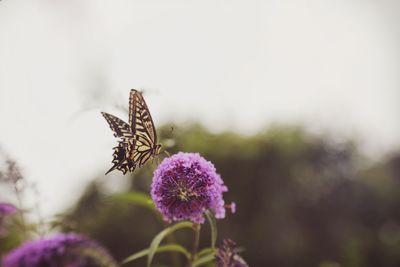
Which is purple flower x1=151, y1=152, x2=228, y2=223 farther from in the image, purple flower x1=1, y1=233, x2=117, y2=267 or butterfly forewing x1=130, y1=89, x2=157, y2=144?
butterfly forewing x1=130, y1=89, x2=157, y2=144

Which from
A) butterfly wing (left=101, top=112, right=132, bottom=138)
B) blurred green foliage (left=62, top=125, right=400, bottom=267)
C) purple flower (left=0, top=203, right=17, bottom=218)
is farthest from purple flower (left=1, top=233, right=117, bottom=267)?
blurred green foliage (left=62, top=125, right=400, bottom=267)

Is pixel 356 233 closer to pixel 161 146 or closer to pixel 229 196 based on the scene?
pixel 229 196

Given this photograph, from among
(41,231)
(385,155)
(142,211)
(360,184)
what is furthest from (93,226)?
(385,155)

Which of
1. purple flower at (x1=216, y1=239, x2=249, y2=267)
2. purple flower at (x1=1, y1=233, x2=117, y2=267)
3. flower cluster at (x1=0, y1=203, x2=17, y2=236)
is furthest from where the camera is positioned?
flower cluster at (x1=0, y1=203, x2=17, y2=236)

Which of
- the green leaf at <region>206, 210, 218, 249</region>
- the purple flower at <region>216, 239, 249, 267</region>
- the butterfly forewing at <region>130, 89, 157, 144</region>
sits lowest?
the green leaf at <region>206, 210, 218, 249</region>

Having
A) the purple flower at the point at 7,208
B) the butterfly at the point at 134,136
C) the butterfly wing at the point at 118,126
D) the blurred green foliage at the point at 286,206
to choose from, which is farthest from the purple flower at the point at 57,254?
the blurred green foliage at the point at 286,206

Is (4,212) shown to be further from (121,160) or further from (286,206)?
(286,206)
